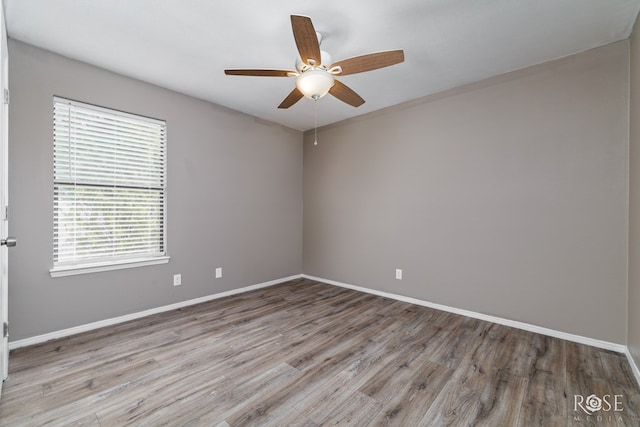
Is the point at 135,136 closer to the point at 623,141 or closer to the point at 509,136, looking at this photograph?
the point at 509,136

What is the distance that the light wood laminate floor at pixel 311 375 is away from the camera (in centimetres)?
155

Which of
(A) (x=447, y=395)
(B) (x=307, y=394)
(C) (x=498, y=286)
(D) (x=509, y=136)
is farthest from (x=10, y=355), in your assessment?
(D) (x=509, y=136)

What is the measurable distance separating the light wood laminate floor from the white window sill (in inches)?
22.4

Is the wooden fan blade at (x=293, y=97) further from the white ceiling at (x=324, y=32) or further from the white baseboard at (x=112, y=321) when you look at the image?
the white baseboard at (x=112, y=321)

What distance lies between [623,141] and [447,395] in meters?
2.43

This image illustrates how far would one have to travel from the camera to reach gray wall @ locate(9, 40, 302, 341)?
2.27 metres

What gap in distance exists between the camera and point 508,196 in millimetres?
2721

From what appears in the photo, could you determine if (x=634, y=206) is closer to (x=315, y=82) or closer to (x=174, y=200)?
(x=315, y=82)

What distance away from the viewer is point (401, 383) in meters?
1.84

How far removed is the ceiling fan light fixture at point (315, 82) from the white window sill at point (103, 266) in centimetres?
238

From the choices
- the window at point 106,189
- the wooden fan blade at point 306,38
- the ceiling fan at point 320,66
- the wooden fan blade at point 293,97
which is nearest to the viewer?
the wooden fan blade at point 306,38

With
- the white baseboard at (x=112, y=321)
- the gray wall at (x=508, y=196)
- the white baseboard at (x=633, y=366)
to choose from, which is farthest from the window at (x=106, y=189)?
the white baseboard at (x=633, y=366)

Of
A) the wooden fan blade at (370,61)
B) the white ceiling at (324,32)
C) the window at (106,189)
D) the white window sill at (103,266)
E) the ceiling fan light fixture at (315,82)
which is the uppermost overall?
the white ceiling at (324,32)
